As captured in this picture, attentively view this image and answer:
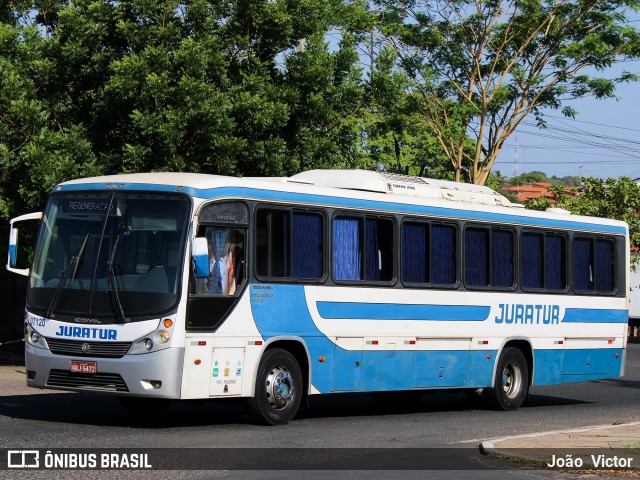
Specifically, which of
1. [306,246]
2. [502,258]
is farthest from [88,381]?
[502,258]

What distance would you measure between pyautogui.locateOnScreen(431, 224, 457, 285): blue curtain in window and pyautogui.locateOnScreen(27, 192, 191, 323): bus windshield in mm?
5047

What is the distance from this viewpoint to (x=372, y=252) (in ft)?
55.5

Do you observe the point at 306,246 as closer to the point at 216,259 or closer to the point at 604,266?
the point at 216,259

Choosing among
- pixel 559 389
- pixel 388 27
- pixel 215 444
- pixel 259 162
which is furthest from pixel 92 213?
pixel 388 27

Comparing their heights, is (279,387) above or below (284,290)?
below

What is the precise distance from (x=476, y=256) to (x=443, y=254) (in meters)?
0.88

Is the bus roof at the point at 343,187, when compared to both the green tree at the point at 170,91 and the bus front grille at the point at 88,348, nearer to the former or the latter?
the bus front grille at the point at 88,348

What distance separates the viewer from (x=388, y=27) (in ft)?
113

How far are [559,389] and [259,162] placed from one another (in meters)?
7.79

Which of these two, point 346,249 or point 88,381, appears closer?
point 88,381

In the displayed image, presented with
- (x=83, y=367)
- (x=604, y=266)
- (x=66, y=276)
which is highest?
(x=604, y=266)

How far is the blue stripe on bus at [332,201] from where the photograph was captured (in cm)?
1452

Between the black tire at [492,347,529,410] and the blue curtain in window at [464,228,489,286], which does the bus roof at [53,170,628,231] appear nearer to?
the blue curtain in window at [464,228,489,286]

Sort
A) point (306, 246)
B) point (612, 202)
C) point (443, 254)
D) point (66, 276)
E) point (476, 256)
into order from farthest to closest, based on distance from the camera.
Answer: point (612, 202) < point (476, 256) < point (443, 254) < point (306, 246) < point (66, 276)
